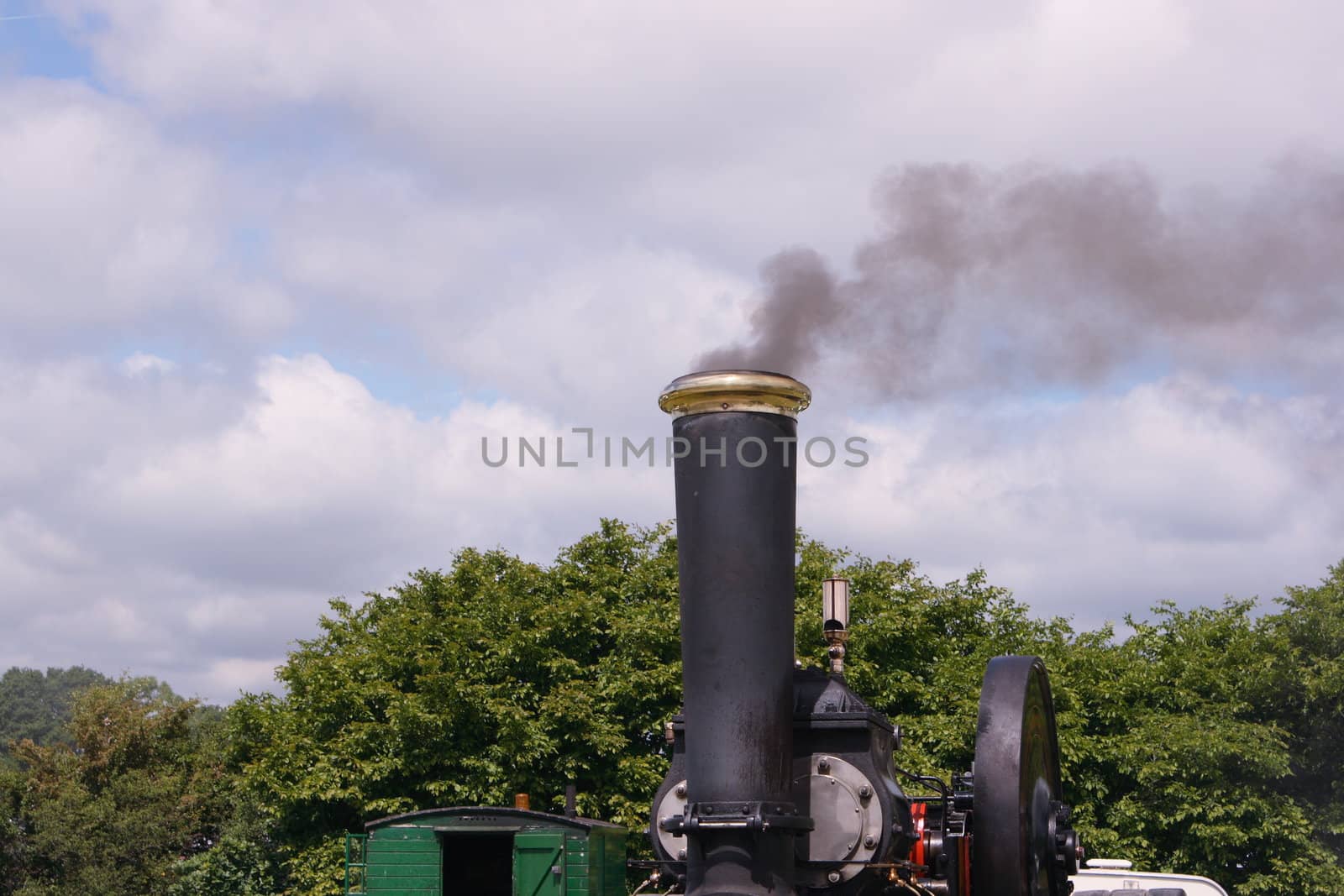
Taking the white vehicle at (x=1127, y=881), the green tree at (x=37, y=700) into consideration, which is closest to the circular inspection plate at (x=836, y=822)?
the white vehicle at (x=1127, y=881)

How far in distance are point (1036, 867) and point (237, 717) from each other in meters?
22.8

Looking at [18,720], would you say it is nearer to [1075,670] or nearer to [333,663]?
[333,663]

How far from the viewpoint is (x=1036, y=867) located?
17.3 ft

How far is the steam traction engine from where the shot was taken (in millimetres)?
4090

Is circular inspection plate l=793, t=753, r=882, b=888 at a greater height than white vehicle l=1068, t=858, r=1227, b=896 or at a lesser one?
greater

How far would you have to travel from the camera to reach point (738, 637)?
13.5 feet

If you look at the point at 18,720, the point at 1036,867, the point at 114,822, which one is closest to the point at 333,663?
the point at 114,822

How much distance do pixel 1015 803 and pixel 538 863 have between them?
10.0 m

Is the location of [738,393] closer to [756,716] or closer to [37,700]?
[756,716]

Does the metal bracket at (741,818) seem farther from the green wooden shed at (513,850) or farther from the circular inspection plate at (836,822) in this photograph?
the green wooden shed at (513,850)

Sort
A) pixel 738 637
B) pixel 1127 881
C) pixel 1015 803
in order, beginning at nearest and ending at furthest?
pixel 738 637 → pixel 1015 803 → pixel 1127 881

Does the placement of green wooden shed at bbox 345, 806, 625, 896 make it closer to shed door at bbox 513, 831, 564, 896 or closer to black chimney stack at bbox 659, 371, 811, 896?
shed door at bbox 513, 831, 564, 896

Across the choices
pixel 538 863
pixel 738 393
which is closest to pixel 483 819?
pixel 538 863

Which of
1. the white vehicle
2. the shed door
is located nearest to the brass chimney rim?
the white vehicle
